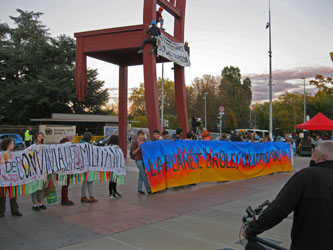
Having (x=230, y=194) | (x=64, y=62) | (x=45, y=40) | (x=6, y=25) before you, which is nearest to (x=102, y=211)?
(x=230, y=194)

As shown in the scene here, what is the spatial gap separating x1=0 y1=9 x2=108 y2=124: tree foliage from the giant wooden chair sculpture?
30410 millimetres

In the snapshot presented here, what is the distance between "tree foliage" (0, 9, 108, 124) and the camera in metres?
45.4

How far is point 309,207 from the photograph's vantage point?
2.37 metres

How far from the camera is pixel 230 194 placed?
9.02 metres

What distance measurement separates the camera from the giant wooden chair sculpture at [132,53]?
13578 mm

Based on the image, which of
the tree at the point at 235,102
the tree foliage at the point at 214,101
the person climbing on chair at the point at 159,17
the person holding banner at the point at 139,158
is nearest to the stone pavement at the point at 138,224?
the person holding banner at the point at 139,158

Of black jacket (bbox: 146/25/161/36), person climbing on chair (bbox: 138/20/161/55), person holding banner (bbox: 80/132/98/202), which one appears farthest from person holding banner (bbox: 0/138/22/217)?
black jacket (bbox: 146/25/161/36)

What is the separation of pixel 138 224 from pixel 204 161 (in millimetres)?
5146

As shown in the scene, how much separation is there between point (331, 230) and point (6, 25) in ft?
207

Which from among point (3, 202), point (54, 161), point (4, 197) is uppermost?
point (54, 161)

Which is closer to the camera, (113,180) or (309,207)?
(309,207)

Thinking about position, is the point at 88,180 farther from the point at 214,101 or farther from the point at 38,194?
the point at 214,101

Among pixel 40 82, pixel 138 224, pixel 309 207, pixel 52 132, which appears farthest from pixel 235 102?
pixel 309 207

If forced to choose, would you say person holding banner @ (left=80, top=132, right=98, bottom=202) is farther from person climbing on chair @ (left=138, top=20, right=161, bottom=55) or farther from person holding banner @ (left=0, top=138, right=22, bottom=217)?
person climbing on chair @ (left=138, top=20, right=161, bottom=55)
